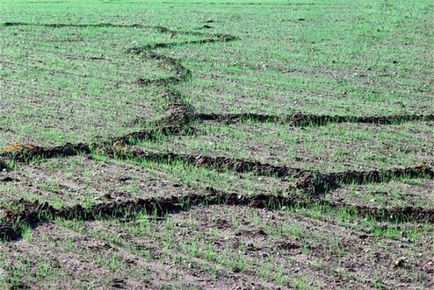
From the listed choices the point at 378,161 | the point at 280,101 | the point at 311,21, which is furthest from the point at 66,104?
the point at 311,21

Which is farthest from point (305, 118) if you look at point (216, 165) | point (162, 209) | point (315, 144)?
point (162, 209)

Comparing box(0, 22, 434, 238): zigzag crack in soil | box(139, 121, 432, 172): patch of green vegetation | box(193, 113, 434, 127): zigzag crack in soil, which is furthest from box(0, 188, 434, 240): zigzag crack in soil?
box(193, 113, 434, 127): zigzag crack in soil

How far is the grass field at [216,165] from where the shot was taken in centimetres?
618

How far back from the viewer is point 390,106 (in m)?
11.1

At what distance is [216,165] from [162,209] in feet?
4.07

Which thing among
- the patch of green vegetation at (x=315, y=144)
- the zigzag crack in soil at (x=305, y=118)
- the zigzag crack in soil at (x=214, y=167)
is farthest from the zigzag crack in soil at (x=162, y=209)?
the zigzag crack in soil at (x=305, y=118)

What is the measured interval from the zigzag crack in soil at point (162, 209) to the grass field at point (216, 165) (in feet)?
0.04

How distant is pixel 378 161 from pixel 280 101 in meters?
2.84

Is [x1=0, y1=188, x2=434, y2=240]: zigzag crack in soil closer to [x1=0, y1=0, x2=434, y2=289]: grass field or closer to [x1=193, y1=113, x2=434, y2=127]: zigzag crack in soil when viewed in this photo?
[x1=0, y1=0, x2=434, y2=289]: grass field

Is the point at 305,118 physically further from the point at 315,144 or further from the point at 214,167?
the point at 214,167

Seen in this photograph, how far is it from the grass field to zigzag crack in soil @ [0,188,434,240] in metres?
0.01

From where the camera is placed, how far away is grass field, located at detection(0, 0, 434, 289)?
618 cm

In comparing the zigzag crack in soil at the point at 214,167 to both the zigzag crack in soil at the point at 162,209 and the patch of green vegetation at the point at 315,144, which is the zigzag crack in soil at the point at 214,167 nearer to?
the zigzag crack in soil at the point at 162,209

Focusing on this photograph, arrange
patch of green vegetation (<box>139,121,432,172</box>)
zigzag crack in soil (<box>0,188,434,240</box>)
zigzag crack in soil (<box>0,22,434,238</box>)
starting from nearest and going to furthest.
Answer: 1. zigzag crack in soil (<box>0,188,434,240</box>)
2. zigzag crack in soil (<box>0,22,434,238</box>)
3. patch of green vegetation (<box>139,121,432,172</box>)
